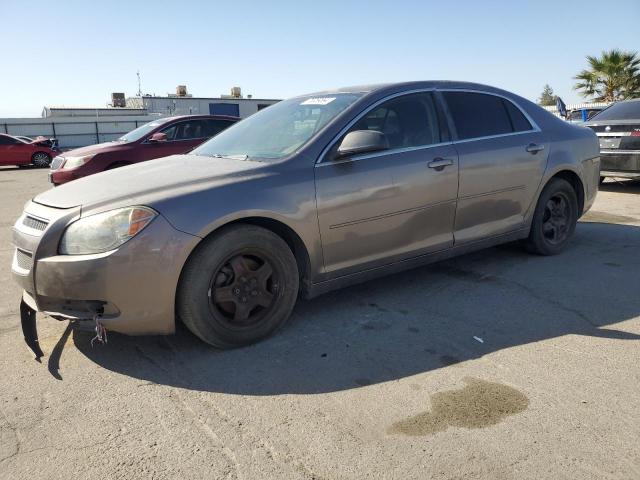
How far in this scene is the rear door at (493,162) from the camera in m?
4.45

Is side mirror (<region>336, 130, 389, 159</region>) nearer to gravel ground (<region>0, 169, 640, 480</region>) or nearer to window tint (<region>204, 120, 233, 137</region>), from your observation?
gravel ground (<region>0, 169, 640, 480</region>)

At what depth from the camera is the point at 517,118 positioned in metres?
4.99

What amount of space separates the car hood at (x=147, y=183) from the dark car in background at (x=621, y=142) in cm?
699

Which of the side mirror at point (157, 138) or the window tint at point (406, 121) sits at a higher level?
the side mirror at point (157, 138)

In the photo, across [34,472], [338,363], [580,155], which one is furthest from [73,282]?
[580,155]

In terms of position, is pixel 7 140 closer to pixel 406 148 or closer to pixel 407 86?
pixel 407 86

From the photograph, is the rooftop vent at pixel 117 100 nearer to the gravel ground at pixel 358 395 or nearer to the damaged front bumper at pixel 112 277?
the gravel ground at pixel 358 395

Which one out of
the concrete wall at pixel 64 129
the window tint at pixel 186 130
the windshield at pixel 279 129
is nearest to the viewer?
the windshield at pixel 279 129

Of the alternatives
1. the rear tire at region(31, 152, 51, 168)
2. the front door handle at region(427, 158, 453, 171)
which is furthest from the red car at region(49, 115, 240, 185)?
the rear tire at region(31, 152, 51, 168)

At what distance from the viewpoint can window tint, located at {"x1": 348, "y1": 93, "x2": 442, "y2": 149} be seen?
406 centimetres

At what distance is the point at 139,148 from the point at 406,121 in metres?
6.84

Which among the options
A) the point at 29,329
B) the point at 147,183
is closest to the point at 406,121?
the point at 147,183

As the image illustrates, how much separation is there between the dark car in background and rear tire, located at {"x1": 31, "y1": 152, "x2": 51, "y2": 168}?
19.5 metres

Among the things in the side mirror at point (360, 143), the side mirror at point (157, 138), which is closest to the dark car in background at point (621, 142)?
the side mirror at point (360, 143)
